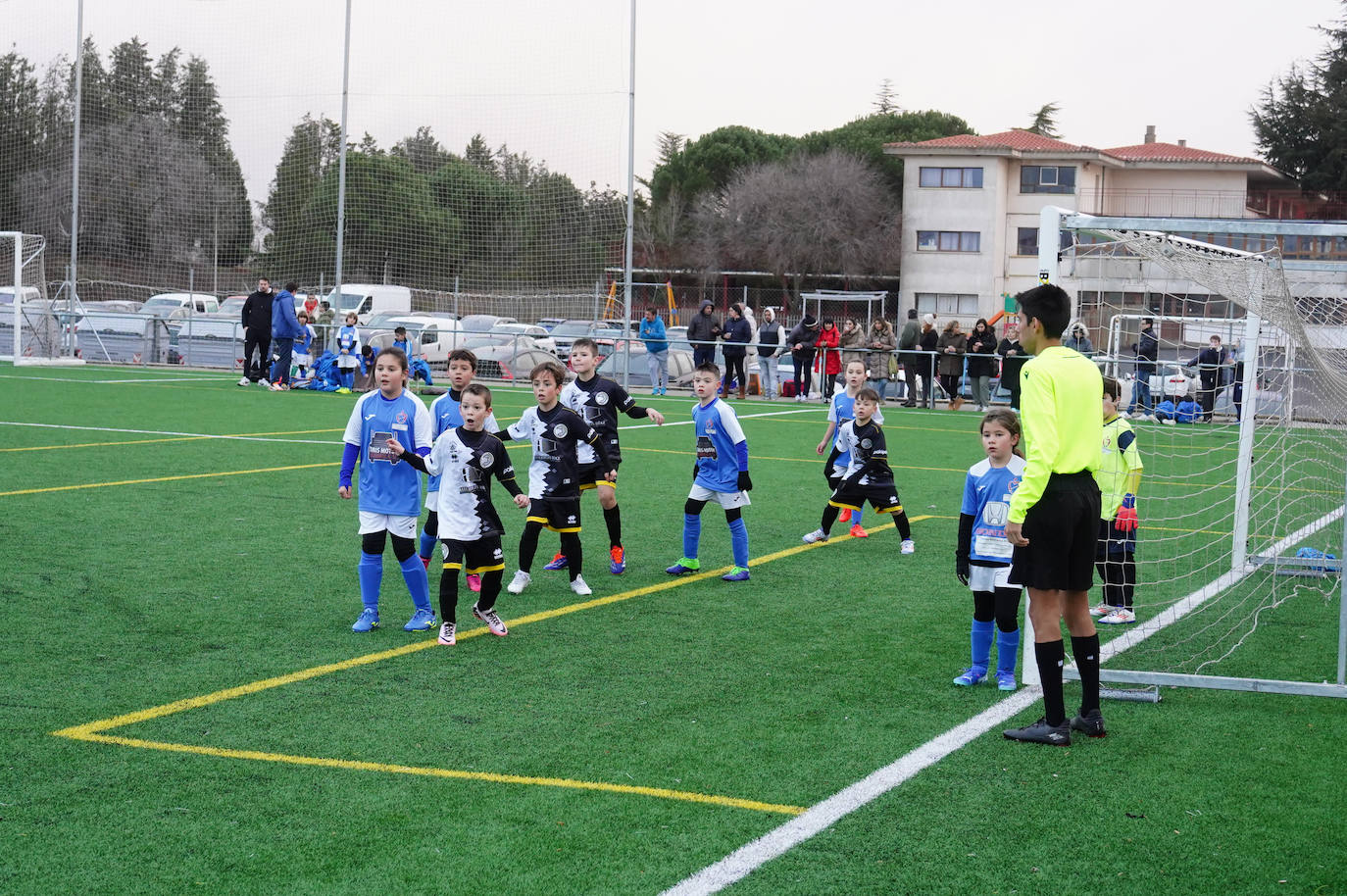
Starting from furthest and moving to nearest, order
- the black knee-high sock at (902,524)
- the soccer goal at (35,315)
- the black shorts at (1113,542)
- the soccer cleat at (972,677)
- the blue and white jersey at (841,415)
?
the soccer goal at (35,315)
the blue and white jersey at (841,415)
the black knee-high sock at (902,524)
the black shorts at (1113,542)
the soccer cleat at (972,677)

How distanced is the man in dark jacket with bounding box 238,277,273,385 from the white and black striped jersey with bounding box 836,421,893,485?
722 inches

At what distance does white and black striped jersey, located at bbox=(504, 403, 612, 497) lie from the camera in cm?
855

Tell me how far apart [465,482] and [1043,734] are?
3212 mm

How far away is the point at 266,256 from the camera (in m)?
36.6

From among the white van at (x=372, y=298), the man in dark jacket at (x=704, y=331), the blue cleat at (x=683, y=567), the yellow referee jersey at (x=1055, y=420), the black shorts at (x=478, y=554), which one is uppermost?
the white van at (x=372, y=298)

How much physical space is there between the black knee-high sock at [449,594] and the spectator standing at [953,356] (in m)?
20.8

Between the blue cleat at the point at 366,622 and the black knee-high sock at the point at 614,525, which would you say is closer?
the blue cleat at the point at 366,622

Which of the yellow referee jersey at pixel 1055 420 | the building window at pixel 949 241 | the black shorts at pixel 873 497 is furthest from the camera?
the building window at pixel 949 241

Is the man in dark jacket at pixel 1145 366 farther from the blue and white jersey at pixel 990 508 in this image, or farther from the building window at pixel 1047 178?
the building window at pixel 1047 178

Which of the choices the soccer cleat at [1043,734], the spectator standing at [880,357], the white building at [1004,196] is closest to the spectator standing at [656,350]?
the spectator standing at [880,357]

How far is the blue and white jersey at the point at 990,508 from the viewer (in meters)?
6.52

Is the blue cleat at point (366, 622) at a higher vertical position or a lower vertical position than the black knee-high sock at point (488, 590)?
lower

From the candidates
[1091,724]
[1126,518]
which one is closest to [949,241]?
[1126,518]

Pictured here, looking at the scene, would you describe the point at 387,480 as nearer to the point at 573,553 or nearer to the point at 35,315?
the point at 573,553
